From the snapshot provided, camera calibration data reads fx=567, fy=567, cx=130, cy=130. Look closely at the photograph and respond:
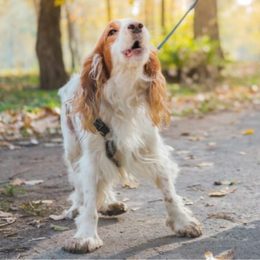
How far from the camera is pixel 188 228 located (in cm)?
376

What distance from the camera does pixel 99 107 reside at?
386 cm

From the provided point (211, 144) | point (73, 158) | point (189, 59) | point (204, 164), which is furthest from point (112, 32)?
point (189, 59)

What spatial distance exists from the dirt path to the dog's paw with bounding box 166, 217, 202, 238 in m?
0.06

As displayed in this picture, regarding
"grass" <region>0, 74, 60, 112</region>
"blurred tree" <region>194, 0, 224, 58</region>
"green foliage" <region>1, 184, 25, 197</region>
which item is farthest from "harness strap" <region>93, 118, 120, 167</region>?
"blurred tree" <region>194, 0, 224, 58</region>

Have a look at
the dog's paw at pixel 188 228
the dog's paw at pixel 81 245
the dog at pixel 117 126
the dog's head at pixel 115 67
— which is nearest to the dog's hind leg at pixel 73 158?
the dog at pixel 117 126

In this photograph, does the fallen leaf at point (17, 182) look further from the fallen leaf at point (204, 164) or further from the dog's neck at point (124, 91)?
Answer: the dog's neck at point (124, 91)

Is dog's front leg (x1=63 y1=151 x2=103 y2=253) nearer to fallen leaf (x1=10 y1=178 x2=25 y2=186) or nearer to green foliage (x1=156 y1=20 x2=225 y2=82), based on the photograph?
fallen leaf (x1=10 y1=178 x2=25 y2=186)

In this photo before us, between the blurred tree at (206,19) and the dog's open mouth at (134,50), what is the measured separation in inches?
502

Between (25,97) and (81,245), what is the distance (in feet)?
26.0

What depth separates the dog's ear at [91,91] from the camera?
3.79 meters

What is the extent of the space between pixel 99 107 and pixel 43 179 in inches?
79.0

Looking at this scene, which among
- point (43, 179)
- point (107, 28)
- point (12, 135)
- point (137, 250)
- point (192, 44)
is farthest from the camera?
point (192, 44)

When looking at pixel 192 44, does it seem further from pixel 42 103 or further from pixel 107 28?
pixel 107 28

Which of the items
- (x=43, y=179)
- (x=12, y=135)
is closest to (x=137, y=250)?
(x=43, y=179)
